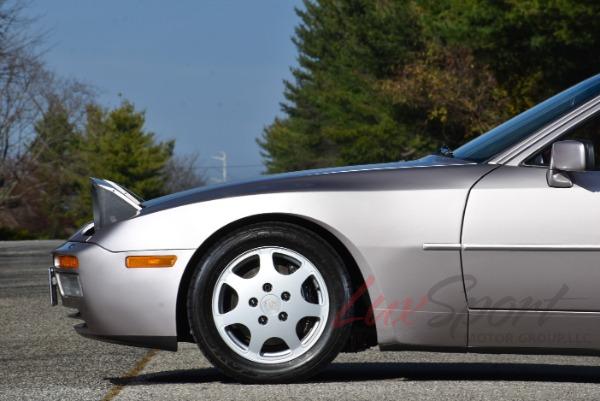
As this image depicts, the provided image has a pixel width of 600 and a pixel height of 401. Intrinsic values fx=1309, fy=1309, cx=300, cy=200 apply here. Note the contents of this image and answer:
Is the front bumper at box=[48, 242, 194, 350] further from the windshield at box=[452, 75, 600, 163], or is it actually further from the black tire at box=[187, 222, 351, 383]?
the windshield at box=[452, 75, 600, 163]

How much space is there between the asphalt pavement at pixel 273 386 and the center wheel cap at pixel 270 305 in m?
0.32

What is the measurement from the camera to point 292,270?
575 centimetres

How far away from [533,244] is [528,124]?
28.9 inches

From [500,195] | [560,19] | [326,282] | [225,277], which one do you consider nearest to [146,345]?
[225,277]

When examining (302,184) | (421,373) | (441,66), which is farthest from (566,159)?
(441,66)

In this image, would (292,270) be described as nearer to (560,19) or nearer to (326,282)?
(326,282)

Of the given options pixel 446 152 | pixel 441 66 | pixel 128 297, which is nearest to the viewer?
pixel 128 297

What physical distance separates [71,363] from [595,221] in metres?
2.89

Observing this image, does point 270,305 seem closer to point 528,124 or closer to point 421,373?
point 421,373

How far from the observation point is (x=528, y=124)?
6.02 m

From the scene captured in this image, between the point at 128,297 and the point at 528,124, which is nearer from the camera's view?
the point at 128,297

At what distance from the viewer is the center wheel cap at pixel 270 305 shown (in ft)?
18.5

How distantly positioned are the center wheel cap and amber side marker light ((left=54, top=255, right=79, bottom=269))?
2.91 feet

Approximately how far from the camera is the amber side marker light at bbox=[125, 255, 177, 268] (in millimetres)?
5727
